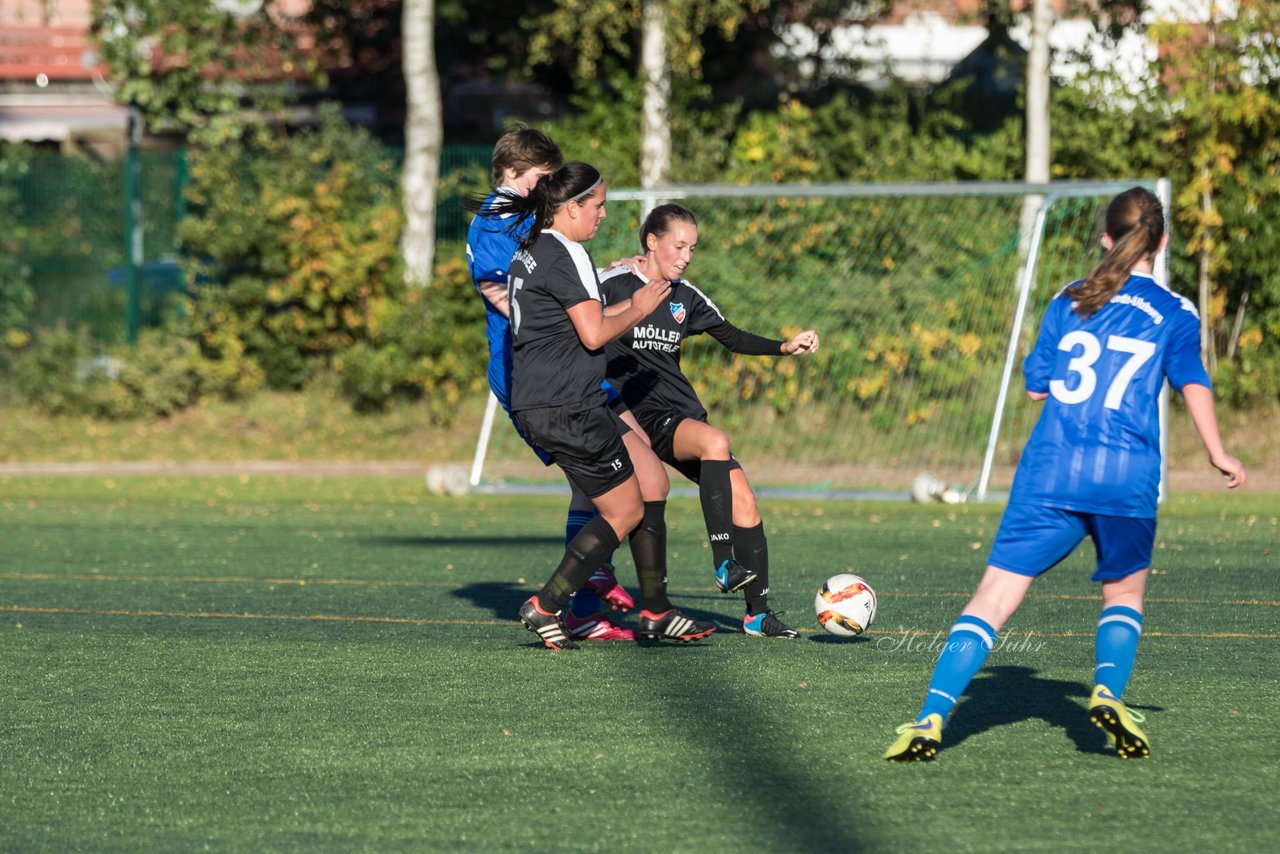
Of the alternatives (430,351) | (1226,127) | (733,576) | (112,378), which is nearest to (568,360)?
(733,576)

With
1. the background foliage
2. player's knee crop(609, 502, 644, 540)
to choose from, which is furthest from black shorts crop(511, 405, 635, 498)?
the background foliage

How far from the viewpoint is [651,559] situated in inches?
255

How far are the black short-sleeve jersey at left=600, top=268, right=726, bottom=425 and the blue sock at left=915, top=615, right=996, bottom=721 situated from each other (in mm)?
2415

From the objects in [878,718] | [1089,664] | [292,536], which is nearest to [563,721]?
[878,718]

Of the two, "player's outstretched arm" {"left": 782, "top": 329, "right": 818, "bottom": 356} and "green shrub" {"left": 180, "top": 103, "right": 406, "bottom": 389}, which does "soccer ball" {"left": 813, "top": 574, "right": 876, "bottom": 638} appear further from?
"green shrub" {"left": 180, "top": 103, "right": 406, "bottom": 389}

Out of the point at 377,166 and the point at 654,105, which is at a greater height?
the point at 654,105

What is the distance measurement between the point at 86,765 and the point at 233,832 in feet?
3.01

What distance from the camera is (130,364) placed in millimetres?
17250

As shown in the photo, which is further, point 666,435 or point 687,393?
point 687,393

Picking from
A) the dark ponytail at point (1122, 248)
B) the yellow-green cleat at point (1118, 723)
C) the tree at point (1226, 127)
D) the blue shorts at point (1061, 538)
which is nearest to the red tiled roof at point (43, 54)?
the tree at point (1226, 127)

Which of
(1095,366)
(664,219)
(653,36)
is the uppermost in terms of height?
(653,36)

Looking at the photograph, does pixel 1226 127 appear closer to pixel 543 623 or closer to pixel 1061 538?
pixel 543 623

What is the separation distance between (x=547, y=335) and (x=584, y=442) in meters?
0.42

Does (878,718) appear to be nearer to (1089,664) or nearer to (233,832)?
(1089,664)
